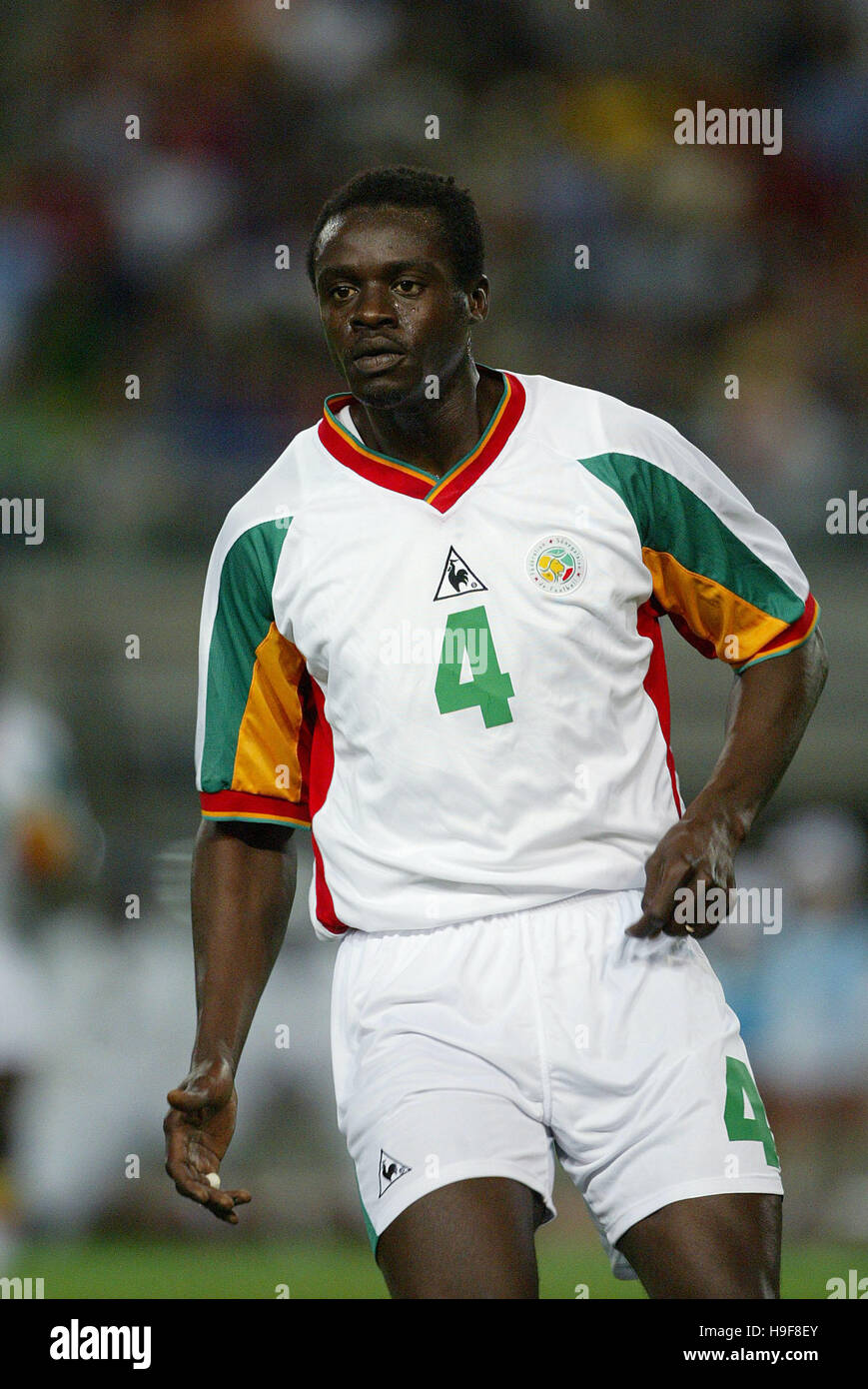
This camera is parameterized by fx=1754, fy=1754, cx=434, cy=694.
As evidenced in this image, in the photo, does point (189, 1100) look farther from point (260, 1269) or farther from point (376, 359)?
point (260, 1269)

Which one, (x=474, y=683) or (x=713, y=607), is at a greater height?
(x=713, y=607)

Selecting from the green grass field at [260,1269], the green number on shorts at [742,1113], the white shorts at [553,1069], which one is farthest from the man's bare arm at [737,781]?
the green grass field at [260,1269]

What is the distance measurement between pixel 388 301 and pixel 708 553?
66cm

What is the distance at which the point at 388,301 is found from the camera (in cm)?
279

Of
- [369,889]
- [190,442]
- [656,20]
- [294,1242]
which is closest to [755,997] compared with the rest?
[294,1242]

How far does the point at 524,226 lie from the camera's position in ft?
26.7

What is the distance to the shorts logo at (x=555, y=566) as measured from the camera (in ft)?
8.95

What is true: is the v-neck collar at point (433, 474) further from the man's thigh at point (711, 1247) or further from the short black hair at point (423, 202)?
the man's thigh at point (711, 1247)

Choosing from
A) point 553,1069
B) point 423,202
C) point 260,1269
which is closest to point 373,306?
point 423,202

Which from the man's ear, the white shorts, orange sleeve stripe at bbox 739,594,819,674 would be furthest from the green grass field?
the man's ear

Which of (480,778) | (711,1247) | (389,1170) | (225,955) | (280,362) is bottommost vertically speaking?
(711,1247)

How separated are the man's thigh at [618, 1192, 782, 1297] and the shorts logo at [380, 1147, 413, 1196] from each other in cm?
34

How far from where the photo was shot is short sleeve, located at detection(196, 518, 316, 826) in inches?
115

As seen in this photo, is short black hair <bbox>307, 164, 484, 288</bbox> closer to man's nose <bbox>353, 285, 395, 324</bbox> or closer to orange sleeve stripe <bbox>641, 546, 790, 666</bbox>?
man's nose <bbox>353, 285, 395, 324</bbox>
